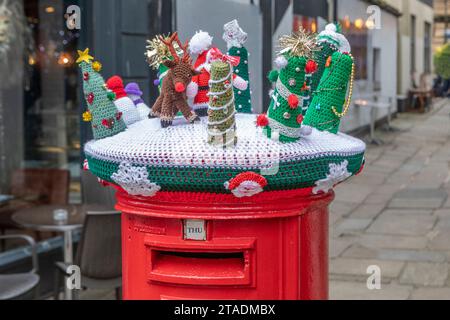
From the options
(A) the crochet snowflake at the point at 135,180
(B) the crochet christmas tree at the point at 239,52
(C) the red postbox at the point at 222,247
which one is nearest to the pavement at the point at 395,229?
(B) the crochet christmas tree at the point at 239,52

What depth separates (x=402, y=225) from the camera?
727 cm

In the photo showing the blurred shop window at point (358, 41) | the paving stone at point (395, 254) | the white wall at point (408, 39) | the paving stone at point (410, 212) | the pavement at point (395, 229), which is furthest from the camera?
the white wall at point (408, 39)

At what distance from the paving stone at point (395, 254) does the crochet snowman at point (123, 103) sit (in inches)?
150

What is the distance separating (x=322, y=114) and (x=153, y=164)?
0.61m

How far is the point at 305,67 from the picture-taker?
2186mm

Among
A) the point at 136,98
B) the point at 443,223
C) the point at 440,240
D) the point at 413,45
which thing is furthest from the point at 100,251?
the point at 413,45

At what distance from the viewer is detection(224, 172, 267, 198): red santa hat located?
2.08 meters

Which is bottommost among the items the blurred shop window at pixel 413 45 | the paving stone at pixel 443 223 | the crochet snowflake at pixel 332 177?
the paving stone at pixel 443 223

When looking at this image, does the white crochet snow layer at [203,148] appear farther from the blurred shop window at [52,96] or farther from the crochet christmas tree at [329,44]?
the blurred shop window at [52,96]

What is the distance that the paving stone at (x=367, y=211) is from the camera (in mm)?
7783

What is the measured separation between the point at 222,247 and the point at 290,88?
0.52 m

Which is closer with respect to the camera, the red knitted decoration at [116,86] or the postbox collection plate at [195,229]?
the postbox collection plate at [195,229]

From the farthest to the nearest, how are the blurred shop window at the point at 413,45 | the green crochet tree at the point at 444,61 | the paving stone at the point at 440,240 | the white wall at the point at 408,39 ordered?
the blurred shop window at the point at 413,45
the green crochet tree at the point at 444,61
the white wall at the point at 408,39
the paving stone at the point at 440,240

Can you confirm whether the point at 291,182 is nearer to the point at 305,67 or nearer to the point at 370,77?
the point at 305,67
